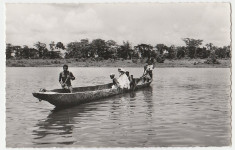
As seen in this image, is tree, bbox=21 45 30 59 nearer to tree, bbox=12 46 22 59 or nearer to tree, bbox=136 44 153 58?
tree, bbox=12 46 22 59

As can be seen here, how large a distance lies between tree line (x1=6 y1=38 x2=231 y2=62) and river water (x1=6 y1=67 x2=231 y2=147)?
0.67 m

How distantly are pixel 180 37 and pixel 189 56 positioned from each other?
3.00 m

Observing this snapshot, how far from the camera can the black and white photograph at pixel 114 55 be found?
10727mm

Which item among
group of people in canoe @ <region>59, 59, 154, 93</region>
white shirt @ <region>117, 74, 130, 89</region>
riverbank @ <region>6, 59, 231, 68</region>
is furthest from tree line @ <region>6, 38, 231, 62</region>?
white shirt @ <region>117, 74, 130, 89</region>

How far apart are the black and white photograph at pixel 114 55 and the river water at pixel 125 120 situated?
1.0 inches

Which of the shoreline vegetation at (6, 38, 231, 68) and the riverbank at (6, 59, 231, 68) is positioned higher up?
the shoreline vegetation at (6, 38, 231, 68)

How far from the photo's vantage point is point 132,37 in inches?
545

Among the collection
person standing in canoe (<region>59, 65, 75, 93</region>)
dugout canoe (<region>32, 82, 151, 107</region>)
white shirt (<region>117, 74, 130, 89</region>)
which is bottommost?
dugout canoe (<region>32, 82, 151, 107</region>)

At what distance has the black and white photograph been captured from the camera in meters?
10.7

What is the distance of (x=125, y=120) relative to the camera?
40.1ft

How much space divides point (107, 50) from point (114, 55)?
648 millimetres

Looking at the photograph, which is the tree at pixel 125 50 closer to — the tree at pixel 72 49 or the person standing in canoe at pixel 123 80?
the tree at pixel 72 49

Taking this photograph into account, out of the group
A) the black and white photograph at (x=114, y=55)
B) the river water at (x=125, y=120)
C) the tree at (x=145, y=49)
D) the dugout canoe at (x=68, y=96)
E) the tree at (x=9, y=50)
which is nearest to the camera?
the river water at (x=125, y=120)

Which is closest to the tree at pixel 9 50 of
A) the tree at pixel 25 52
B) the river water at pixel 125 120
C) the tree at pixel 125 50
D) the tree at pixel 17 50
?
the tree at pixel 17 50
